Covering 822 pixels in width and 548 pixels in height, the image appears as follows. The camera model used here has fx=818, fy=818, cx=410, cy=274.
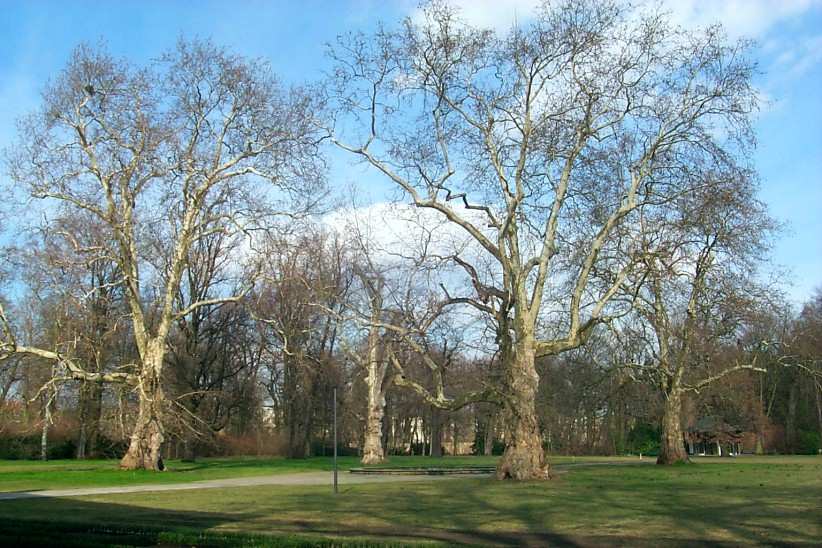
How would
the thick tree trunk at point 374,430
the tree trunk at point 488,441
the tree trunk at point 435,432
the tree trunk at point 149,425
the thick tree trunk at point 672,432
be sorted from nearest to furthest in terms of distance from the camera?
1. the tree trunk at point 149,425
2. the thick tree trunk at point 672,432
3. the thick tree trunk at point 374,430
4. the tree trunk at point 435,432
5. the tree trunk at point 488,441

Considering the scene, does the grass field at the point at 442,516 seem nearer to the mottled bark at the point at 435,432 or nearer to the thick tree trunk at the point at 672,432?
the thick tree trunk at the point at 672,432

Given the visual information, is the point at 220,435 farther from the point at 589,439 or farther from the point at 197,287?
the point at 589,439

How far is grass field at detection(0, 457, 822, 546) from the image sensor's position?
11203 mm

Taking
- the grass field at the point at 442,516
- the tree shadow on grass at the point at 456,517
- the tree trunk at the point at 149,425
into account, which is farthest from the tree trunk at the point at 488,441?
the tree shadow on grass at the point at 456,517

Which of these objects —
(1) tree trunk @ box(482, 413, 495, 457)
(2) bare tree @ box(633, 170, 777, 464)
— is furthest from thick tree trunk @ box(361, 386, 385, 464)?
(1) tree trunk @ box(482, 413, 495, 457)

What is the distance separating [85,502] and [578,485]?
12.6m

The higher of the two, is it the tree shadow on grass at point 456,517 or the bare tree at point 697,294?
the bare tree at point 697,294

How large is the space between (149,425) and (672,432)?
23194 mm

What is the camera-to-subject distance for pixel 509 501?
1752 centimetres

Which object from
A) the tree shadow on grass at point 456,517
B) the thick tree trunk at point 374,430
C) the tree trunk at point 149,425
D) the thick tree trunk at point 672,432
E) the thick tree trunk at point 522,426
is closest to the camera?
the tree shadow on grass at point 456,517

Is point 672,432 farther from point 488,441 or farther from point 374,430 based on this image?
point 488,441

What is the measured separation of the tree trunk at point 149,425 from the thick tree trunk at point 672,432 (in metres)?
22.4

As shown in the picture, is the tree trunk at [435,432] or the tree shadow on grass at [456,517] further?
the tree trunk at [435,432]

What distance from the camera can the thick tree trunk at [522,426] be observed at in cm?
2425
